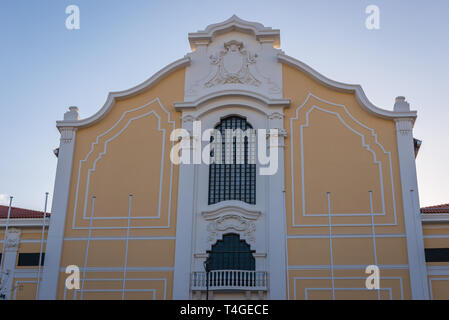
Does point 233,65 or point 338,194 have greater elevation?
point 233,65

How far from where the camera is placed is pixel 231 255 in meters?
23.4

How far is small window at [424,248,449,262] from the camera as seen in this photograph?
72.7 feet

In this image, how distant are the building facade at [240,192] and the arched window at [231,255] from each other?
59 mm

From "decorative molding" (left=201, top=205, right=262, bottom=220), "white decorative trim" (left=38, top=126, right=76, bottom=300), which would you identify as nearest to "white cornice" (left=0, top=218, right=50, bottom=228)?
"white decorative trim" (left=38, top=126, right=76, bottom=300)

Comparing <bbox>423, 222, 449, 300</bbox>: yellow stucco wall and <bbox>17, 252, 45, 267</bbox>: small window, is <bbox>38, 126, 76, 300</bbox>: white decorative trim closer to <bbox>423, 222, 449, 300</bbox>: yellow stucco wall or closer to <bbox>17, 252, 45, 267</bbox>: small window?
<bbox>17, 252, 45, 267</bbox>: small window

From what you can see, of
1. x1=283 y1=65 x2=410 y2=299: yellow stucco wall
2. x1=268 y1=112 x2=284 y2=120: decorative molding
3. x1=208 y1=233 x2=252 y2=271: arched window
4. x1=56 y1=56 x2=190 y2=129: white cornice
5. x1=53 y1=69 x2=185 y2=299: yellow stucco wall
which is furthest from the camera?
x1=56 y1=56 x2=190 y2=129: white cornice

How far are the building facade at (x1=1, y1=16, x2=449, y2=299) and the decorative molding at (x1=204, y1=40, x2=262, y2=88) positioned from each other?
0.05 metres

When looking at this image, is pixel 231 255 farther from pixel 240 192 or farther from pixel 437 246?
pixel 437 246

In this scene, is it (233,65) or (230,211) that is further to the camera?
(233,65)

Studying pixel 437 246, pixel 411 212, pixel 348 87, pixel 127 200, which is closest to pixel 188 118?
pixel 127 200

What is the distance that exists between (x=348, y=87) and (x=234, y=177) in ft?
21.3

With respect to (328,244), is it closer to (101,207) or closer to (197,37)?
(101,207)

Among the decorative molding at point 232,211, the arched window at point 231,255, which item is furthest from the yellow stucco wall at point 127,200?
the arched window at point 231,255
